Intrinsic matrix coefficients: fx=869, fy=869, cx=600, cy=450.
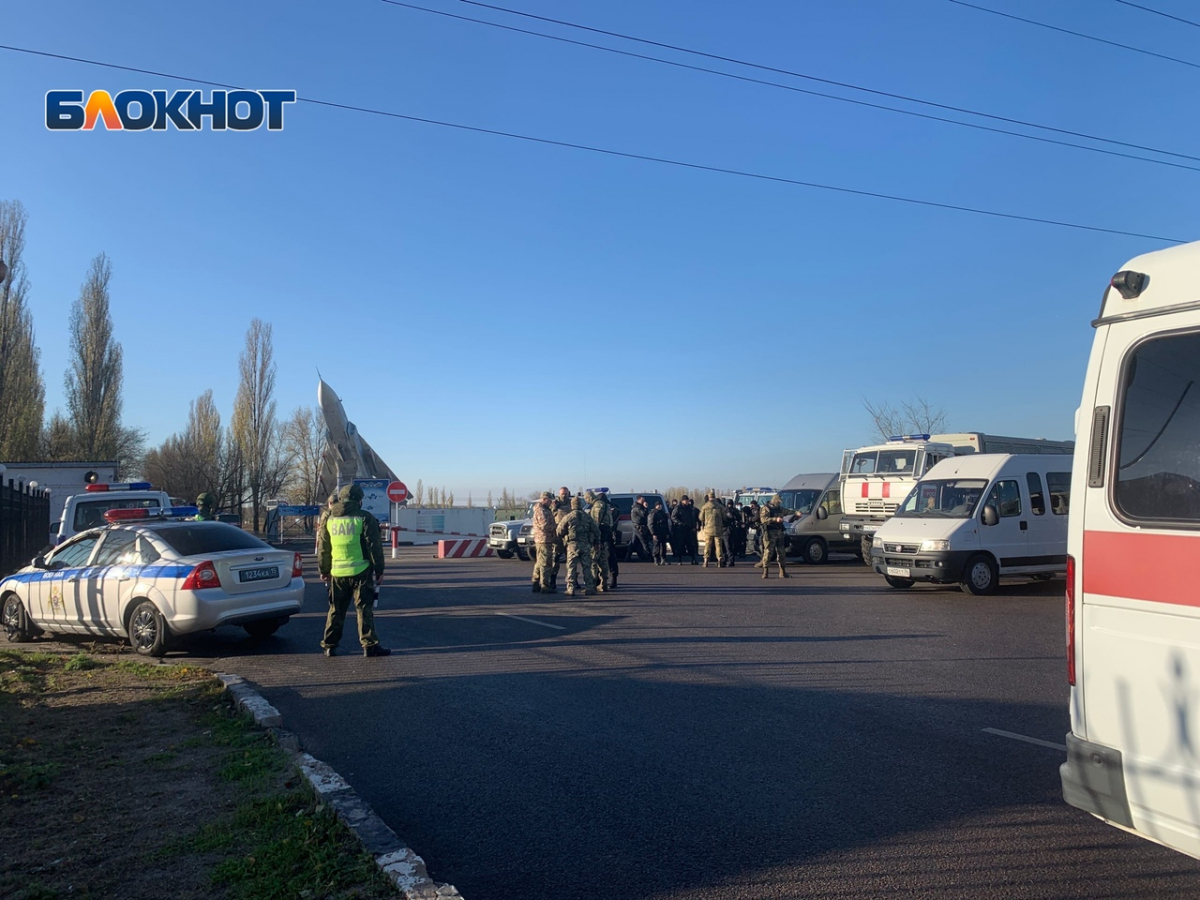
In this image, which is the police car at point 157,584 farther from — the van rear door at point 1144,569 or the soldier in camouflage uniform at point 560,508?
the van rear door at point 1144,569

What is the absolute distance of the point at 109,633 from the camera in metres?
10.4

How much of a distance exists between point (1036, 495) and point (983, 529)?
4.57 ft

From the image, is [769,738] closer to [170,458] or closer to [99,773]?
[99,773]

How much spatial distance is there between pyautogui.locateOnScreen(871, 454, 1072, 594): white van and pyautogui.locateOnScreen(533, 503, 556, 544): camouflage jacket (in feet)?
19.3

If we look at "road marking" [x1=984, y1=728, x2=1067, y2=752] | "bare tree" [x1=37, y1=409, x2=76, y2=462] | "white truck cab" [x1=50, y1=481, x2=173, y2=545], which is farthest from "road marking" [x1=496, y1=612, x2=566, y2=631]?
"bare tree" [x1=37, y1=409, x2=76, y2=462]

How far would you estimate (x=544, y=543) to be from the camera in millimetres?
15398

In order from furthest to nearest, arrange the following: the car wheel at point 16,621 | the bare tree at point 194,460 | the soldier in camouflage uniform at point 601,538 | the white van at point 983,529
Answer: the bare tree at point 194,460 < the soldier in camouflage uniform at point 601,538 < the white van at point 983,529 < the car wheel at point 16,621

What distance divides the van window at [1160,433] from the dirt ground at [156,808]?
11.5 feet

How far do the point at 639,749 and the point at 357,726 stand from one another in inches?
87.4

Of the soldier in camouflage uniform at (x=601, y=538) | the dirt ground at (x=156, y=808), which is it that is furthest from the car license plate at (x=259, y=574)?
the soldier in camouflage uniform at (x=601, y=538)

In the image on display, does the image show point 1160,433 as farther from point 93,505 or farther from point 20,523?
point 20,523

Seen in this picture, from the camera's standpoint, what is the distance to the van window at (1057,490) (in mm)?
15477

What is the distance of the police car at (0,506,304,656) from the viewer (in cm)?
965

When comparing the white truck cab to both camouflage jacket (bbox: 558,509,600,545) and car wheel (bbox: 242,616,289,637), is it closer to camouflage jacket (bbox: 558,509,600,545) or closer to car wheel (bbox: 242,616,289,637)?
car wheel (bbox: 242,616,289,637)
